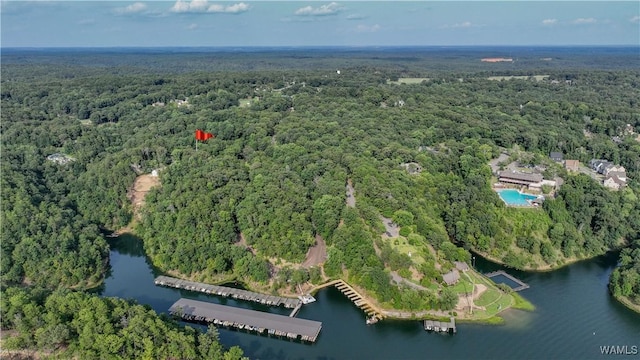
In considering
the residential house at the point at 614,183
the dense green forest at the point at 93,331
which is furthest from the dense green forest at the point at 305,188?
the dense green forest at the point at 93,331

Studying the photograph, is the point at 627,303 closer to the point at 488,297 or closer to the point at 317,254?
the point at 488,297

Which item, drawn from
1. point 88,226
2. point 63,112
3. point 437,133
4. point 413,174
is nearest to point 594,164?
point 437,133

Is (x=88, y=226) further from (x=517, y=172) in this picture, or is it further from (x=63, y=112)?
(x=517, y=172)

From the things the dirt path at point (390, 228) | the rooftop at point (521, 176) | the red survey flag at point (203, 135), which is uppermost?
the red survey flag at point (203, 135)

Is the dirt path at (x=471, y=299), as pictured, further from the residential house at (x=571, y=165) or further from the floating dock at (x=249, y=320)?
the residential house at (x=571, y=165)

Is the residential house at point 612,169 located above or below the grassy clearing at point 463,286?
above

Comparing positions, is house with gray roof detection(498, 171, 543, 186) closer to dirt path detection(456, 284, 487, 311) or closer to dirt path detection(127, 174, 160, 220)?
dirt path detection(456, 284, 487, 311)

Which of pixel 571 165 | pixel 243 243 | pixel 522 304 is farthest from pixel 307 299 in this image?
pixel 571 165
